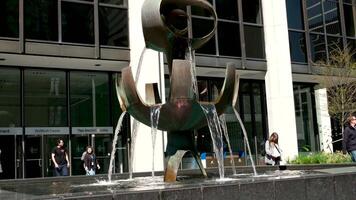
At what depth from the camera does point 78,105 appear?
23.2m

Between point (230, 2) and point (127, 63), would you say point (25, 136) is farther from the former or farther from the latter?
point (230, 2)

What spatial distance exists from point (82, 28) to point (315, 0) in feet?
47.3

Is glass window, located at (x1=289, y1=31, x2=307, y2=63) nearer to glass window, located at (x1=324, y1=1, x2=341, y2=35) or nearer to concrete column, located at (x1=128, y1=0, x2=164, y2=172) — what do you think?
glass window, located at (x1=324, y1=1, x2=341, y2=35)

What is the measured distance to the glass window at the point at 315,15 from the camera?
1122 inches

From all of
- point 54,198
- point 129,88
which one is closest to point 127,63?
point 129,88

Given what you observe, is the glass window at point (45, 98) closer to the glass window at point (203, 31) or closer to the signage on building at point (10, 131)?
the signage on building at point (10, 131)

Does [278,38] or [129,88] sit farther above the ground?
[278,38]

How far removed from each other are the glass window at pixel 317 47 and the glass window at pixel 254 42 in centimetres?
340

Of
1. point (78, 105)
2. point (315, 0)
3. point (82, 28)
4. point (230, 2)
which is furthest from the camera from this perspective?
point (315, 0)

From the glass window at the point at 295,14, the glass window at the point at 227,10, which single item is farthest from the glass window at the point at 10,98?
the glass window at the point at 295,14

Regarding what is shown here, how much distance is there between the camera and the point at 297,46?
90.6 ft

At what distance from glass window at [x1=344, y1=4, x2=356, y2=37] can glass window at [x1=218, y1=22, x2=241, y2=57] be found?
8.64m

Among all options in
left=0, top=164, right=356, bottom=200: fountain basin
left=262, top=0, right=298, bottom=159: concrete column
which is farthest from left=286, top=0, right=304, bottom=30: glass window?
left=0, top=164, right=356, bottom=200: fountain basin

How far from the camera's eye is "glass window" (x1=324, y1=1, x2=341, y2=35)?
29327 millimetres
